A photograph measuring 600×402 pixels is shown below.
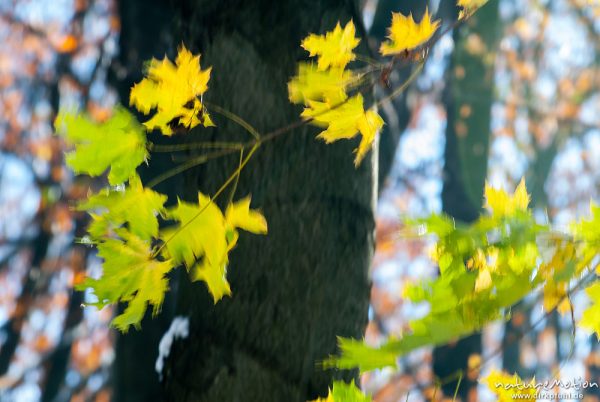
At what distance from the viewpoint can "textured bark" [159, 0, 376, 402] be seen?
119 centimetres

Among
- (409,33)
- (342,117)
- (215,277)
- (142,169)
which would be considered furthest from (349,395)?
(142,169)

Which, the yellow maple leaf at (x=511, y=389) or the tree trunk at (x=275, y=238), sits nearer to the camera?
the yellow maple leaf at (x=511, y=389)

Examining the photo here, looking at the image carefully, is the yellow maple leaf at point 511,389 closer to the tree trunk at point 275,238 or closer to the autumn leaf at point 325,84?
the tree trunk at point 275,238

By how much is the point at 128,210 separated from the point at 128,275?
77 mm

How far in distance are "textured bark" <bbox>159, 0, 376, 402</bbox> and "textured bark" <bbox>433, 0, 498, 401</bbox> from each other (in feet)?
8.52

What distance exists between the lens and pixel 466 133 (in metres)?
4.27

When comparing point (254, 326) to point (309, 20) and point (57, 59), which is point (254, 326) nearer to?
point (309, 20)

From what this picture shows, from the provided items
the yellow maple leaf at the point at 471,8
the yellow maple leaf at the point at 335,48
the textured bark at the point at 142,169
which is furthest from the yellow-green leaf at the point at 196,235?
the textured bark at the point at 142,169

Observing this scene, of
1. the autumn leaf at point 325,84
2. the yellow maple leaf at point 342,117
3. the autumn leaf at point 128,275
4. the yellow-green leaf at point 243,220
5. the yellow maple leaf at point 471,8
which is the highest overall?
the yellow maple leaf at point 471,8

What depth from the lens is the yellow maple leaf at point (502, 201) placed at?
28.2 inches

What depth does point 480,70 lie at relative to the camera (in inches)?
209

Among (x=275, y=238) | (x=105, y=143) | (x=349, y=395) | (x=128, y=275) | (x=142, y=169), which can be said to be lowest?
(x=349, y=395)

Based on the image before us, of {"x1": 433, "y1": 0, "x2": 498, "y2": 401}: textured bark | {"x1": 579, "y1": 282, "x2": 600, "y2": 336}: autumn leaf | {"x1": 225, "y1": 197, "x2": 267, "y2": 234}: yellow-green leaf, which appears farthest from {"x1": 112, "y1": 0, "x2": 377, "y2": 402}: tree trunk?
{"x1": 433, "y1": 0, "x2": 498, "y2": 401}: textured bark

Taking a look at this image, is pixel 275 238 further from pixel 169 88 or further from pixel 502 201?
pixel 502 201
